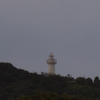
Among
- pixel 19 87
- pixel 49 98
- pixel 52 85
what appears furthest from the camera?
pixel 52 85

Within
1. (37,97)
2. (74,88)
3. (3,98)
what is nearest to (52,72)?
(74,88)

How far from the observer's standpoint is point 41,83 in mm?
76625

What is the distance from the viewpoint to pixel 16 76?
3123 inches

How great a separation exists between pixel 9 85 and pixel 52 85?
5.40m

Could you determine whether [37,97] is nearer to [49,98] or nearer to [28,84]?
[49,98]

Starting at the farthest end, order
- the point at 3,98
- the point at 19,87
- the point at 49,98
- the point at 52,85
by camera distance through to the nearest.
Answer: the point at 52,85, the point at 19,87, the point at 3,98, the point at 49,98

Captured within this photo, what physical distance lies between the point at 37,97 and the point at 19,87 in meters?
33.6

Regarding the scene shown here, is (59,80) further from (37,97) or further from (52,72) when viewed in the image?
(37,97)

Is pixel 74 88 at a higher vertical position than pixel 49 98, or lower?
higher

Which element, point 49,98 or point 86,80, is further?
point 86,80

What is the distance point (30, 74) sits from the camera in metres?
79.9

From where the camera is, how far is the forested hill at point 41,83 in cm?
7031

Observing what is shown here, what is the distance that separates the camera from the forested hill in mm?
70312

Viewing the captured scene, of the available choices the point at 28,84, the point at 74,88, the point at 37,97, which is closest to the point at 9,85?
the point at 28,84
